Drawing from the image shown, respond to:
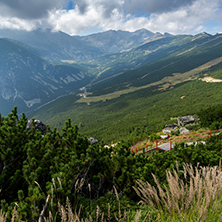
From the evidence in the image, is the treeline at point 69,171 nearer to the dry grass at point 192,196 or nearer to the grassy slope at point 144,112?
the dry grass at point 192,196

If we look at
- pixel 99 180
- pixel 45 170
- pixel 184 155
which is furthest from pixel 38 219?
pixel 184 155

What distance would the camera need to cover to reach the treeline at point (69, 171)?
183 inches

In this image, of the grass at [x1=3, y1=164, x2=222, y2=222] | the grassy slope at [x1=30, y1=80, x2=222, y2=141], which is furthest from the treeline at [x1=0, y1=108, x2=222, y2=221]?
the grassy slope at [x1=30, y1=80, x2=222, y2=141]

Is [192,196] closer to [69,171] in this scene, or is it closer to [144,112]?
[69,171]

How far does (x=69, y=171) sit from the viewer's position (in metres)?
5.19

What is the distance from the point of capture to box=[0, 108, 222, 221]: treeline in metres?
4.65

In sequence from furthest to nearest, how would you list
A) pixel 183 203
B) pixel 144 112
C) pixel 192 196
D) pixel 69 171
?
pixel 144 112 → pixel 69 171 → pixel 183 203 → pixel 192 196

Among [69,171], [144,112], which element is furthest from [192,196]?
[144,112]

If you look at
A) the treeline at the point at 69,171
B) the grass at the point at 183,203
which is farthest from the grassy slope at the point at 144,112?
the grass at the point at 183,203

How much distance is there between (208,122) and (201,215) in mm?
28365

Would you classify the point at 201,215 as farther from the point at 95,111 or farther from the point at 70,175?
the point at 95,111

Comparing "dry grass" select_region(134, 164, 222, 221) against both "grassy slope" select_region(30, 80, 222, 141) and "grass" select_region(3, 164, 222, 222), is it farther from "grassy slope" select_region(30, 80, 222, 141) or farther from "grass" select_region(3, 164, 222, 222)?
"grassy slope" select_region(30, 80, 222, 141)

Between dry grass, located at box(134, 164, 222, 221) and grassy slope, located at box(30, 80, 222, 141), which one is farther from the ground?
dry grass, located at box(134, 164, 222, 221)

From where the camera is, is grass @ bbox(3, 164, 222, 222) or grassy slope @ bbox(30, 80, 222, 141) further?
grassy slope @ bbox(30, 80, 222, 141)
